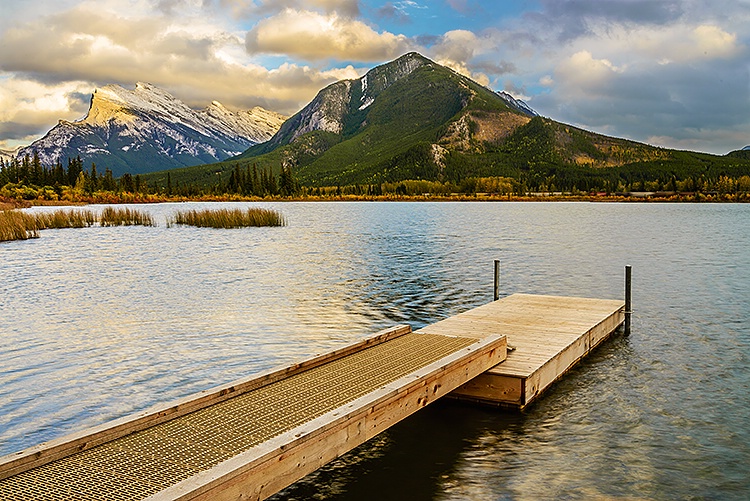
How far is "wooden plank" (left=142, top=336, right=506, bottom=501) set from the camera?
243 inches

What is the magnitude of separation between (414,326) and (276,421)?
1136 cm

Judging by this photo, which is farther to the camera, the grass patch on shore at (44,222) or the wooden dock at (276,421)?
the grass patch on shore at (44,222)

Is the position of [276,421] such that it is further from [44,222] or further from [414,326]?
[44,222]

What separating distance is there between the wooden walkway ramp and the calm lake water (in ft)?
1.32

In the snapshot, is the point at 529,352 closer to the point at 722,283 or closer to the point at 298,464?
the point at 298,464

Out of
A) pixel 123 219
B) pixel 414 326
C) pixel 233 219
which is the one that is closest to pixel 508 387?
pixel 414 326

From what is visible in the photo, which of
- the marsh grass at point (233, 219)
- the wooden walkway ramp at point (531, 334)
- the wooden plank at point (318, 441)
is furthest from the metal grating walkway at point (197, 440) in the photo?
the marsh grass at point (233, 219)

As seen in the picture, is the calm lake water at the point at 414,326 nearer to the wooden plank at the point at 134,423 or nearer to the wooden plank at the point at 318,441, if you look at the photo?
the wooden plank at the point at 318,441

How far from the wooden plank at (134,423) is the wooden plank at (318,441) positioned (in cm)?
202

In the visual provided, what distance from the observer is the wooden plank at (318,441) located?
6.16 metres

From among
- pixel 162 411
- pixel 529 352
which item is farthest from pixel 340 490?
pixel 529 352

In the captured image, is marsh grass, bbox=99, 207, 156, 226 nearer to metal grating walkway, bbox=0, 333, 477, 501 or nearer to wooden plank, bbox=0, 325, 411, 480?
wooden plank, bbox=0, 325, 411, 480

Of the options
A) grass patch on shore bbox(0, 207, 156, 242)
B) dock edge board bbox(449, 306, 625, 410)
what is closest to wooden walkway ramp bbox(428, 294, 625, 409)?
dock edge board bbox(449, 306, 625, 410)

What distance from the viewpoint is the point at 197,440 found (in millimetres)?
7645
